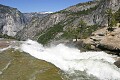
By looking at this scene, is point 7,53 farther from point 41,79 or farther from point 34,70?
point 41,79

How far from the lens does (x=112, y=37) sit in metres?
94.6

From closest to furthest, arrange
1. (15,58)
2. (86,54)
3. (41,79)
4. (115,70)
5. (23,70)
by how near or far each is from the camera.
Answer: (41,79) < (23,70) < (115,70) < (15,58) < (86,54)

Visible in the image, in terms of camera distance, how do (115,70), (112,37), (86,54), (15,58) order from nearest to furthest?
(115,70) → (15,58) → (86,54) → (112,37)

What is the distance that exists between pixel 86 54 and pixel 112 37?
1497cm

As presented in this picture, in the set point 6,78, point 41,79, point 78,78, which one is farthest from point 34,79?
point 78,78

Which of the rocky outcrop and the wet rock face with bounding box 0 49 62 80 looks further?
the rocky outcrop

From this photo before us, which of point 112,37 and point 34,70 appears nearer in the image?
point 34,70

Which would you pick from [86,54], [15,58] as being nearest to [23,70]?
[15,58]

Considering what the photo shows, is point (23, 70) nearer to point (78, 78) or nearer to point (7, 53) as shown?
point (78, 78)

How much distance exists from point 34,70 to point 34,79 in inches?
219

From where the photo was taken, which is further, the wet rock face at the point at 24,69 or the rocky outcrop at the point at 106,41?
the rocky outcrop at the point at 106,41

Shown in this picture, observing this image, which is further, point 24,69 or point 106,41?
point 106,41

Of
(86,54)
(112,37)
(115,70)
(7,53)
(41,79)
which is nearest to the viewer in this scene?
(41,79)

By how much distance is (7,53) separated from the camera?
72.1 meters
